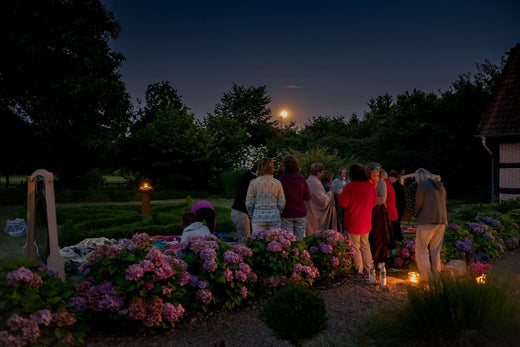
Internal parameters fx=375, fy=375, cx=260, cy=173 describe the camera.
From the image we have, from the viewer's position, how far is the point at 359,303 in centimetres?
457

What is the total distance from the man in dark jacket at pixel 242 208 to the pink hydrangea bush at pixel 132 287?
3044 mm

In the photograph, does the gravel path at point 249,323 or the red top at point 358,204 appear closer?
the gravel path at point 249,323

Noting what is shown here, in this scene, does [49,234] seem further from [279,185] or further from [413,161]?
[413,161]

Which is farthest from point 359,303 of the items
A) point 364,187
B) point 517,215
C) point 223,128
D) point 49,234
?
point 223,128

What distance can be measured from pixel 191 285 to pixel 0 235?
891cm

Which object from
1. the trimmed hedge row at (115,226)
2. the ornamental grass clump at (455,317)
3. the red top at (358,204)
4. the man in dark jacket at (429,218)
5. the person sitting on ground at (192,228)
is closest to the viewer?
the ornamental grass clump at (455,317)

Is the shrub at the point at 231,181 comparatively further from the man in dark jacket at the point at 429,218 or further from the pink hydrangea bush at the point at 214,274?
the pink hydrangea bush at the point at 214,274

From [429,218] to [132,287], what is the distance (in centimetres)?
399

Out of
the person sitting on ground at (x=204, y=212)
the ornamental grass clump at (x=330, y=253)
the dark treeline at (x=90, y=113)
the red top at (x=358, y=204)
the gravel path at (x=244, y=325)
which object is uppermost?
the dark treeline at (x=90, y=113)

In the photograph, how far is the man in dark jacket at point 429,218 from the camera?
521cm

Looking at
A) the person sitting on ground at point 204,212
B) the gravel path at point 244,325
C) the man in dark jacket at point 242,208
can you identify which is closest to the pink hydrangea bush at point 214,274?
the gravel path at point 244,325

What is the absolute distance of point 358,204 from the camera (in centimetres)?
565

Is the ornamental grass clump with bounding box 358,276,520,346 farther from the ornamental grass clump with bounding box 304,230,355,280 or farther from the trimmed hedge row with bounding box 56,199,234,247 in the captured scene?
the trimmed hedge row with bounding box 56,199,234,247

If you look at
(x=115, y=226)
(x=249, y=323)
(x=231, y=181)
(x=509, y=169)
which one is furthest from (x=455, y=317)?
(x=231, y=181)
